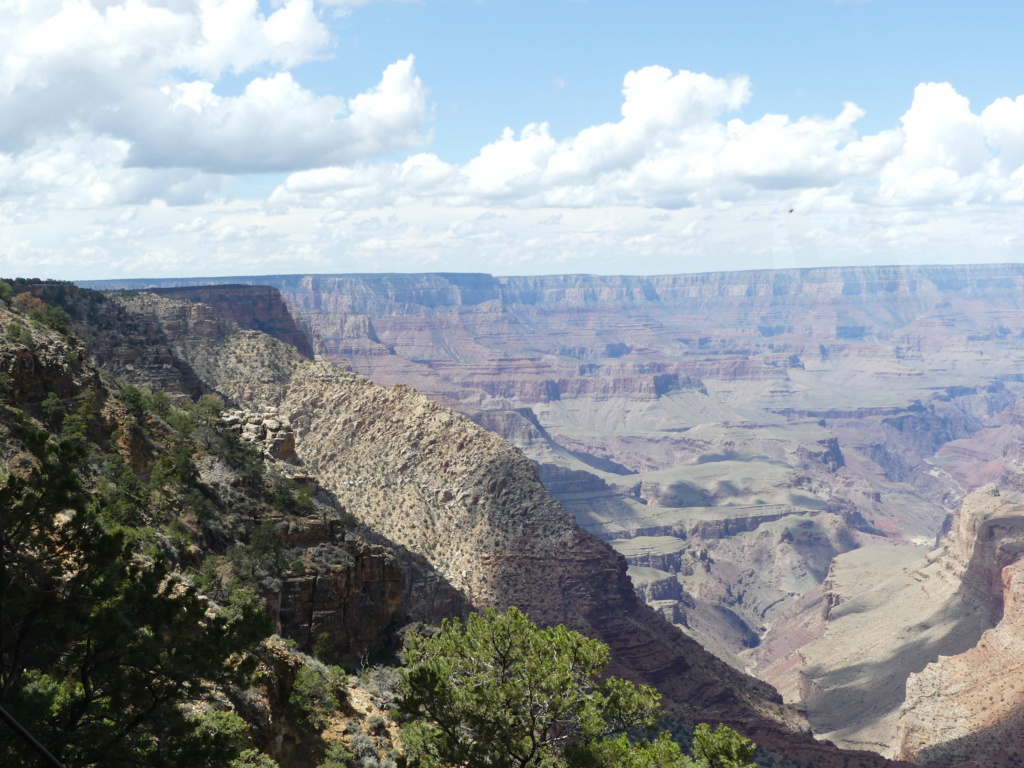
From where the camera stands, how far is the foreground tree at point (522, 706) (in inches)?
1015

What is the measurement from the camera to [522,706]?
26578 millimetres

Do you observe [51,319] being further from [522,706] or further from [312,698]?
[522,706]

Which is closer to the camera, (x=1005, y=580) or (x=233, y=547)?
(x=233, y=547)

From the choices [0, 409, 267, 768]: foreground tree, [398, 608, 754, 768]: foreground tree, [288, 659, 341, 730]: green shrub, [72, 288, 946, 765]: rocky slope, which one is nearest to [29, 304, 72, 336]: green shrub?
→ [288, 659, 341, 730]: green shrub

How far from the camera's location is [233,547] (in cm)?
4238

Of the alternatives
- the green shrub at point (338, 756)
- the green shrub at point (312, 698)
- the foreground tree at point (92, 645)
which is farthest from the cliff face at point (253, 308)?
the foreground tree at point (92, 645)

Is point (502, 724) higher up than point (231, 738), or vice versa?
point (231, 738)

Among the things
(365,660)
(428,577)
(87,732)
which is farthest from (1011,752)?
(87,732)

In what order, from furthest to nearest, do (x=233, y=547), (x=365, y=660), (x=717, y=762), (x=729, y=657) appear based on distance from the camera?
1. (x=729, y=657)
2. (x=365, y=660)
3. (x=233, y=547)
4. (x=717, y=762)

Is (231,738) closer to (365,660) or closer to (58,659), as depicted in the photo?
(58,659)

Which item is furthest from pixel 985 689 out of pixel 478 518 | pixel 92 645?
pixel 92 645

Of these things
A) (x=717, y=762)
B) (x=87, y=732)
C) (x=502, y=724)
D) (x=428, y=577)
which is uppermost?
(x=87, y=732)

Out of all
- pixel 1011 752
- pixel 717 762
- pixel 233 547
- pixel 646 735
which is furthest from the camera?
pixel 1011 752

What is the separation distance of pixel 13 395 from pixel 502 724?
23521 millimetres
